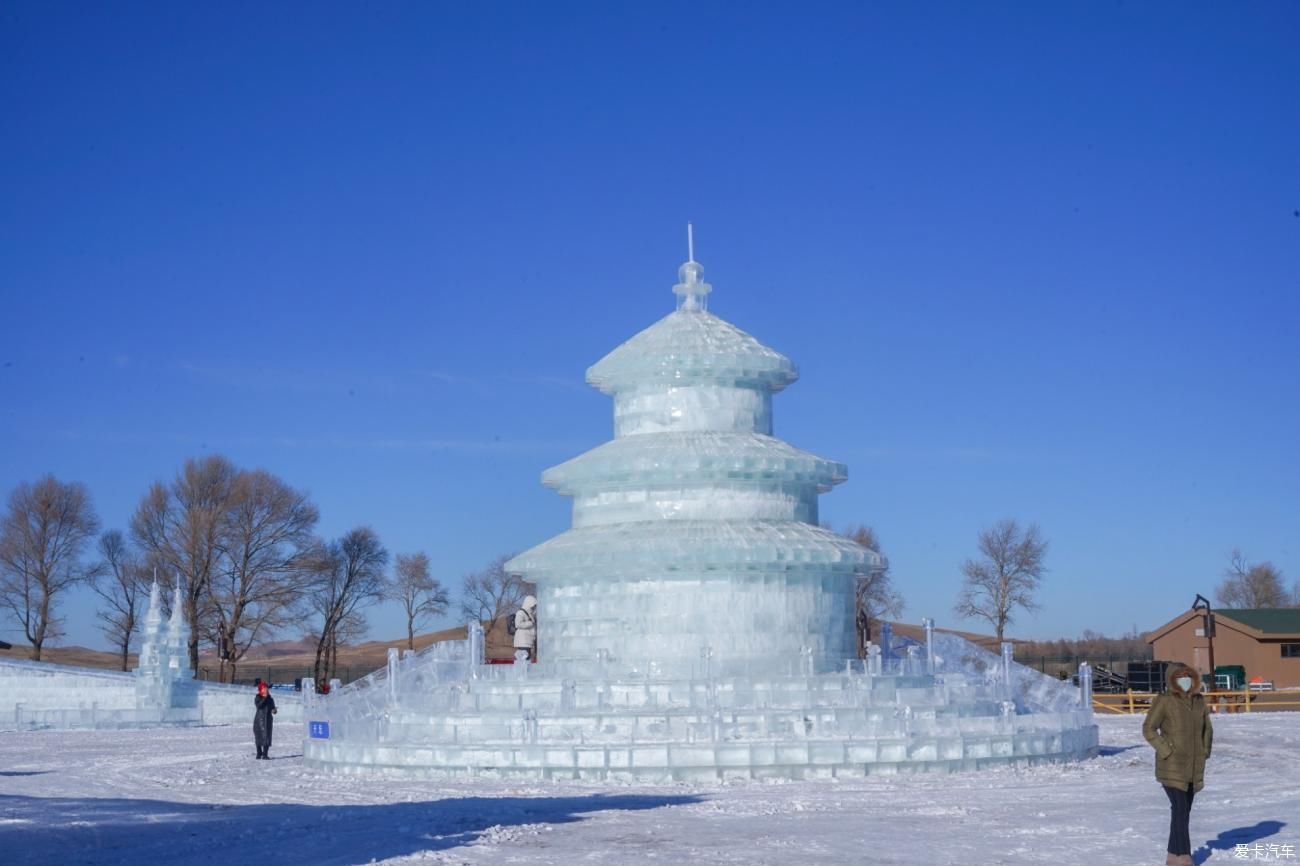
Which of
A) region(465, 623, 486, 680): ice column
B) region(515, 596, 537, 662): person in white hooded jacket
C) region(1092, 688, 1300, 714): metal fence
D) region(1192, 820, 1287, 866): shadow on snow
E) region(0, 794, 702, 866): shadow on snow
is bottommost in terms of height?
region(0, 794, 702, 866): shadow on snow

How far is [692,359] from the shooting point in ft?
93.0

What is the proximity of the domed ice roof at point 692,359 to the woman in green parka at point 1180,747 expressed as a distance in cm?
1665

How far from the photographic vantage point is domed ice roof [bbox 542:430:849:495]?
88.4ft

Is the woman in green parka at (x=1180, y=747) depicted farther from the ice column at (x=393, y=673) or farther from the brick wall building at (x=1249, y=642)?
the brick wall building at (x=1249, y=642)

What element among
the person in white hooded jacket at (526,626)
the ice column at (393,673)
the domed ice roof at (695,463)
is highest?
the domed ice roof at (695,463)

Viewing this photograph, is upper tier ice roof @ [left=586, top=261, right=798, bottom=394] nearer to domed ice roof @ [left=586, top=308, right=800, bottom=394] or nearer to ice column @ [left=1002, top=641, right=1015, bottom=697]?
domed ice roof @ [left=586, top=308, right=800, bottom=394]

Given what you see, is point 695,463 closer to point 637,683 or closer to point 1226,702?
point 637,683

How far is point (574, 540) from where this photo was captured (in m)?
27.1

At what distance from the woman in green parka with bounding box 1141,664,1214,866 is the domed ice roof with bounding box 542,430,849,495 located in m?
14.9

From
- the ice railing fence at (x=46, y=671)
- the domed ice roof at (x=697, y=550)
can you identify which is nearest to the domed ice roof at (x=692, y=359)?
the domed ice roof at (x=697, y=550)

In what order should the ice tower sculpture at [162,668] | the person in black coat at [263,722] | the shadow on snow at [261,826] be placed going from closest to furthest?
1. the shadow on snow at [261,826]
2. the person in black coat at [263,722]
3. the ice tower sculpture at [162,668]

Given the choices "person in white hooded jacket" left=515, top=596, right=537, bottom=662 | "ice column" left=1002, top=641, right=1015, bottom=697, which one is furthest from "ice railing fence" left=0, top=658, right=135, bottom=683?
"ice column" left=1002, top=641, right=1015, bottom=697

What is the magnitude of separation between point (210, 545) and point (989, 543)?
39.7 meters

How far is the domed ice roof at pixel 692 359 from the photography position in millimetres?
28438
